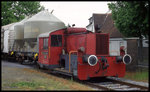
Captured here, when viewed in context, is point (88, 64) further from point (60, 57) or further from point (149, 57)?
point (149, 57)

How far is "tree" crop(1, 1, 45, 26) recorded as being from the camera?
129 feet

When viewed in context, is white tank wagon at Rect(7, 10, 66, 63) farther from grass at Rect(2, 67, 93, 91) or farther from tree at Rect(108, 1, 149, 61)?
grass at Rect(2, 67, 93, 91)

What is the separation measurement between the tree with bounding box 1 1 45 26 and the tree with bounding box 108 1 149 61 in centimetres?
2246

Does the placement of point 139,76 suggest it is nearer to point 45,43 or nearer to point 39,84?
point 45,43

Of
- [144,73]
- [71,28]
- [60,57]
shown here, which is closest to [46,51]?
[60,57]

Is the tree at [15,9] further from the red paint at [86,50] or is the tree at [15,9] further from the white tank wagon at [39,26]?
the red paint at [86,50]

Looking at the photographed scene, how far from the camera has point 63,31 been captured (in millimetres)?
13180

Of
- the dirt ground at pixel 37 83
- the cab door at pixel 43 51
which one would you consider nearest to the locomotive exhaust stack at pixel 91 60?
the dirt ground at pixel 37 83

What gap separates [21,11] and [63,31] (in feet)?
101

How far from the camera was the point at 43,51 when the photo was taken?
44.9ft

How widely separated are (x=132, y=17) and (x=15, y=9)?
101 ft

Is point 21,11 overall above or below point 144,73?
above

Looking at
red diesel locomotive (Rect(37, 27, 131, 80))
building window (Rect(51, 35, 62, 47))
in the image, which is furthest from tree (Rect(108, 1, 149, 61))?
building window (Rect(51, 35, 62, 47))

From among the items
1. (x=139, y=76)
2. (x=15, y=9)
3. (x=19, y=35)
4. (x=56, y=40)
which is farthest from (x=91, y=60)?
(x=15, y=9)
